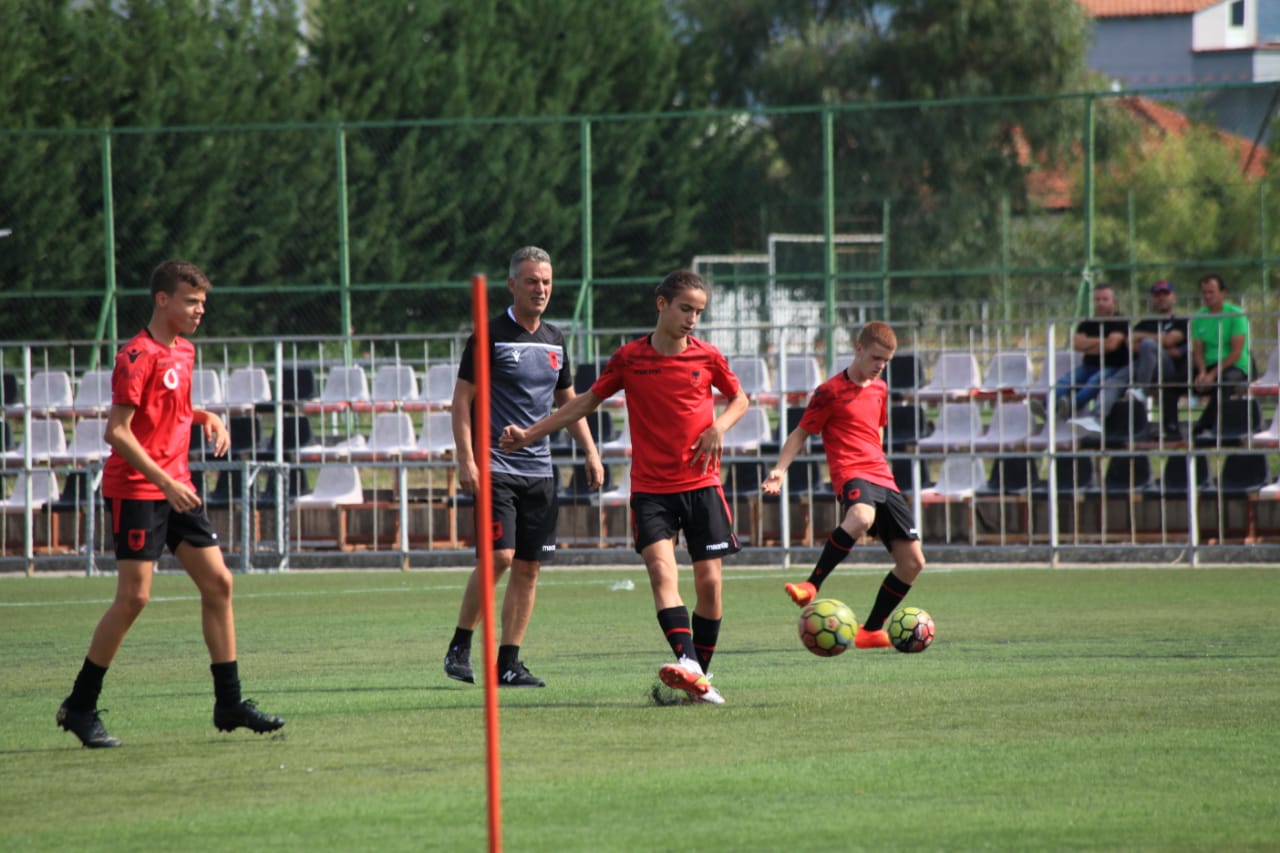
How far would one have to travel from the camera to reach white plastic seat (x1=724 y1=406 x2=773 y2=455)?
68.2ft

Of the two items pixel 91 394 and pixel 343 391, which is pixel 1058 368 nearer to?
pixel 343 391

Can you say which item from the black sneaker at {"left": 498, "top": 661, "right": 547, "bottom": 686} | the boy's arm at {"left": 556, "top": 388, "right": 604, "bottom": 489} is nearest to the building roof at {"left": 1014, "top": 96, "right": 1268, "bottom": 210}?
the boy's arm at {"left": 556, "top": 388, "right": 604, "bottom": 489}

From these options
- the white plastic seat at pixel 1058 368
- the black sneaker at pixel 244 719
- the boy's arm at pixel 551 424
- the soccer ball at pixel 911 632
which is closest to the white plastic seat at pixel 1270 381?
the white plastic seat at pixel 1058 368

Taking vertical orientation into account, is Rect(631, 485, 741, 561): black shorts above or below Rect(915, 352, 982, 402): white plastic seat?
below

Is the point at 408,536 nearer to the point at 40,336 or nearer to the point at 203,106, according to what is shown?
the point at 40,336

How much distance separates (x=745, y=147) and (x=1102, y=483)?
1555cm

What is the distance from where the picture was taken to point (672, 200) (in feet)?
107

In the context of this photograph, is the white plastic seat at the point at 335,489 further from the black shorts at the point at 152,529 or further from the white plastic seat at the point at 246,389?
the black shorts at the point at 152,529

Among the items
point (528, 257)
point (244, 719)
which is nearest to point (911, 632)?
point (528, 257)

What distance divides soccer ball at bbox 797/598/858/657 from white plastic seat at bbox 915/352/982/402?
11.0 m

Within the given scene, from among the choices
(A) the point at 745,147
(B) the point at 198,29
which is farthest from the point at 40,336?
(A) the point at 745,147

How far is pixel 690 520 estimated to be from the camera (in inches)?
350

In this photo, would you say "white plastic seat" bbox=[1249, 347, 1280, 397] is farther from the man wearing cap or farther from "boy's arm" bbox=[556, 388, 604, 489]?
"boy's arm" bbox=[556, 388, 604, 489]

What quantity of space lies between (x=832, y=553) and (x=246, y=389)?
12.9 m
